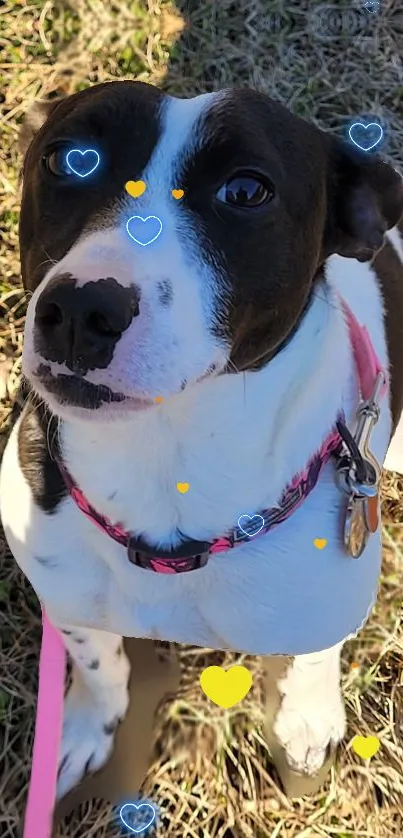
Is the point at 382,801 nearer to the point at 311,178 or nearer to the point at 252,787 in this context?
the point at 252,787

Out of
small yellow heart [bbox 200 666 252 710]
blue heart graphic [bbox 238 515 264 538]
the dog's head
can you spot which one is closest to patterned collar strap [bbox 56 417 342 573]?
blue heart graphic [bbox 238 515 264 538]

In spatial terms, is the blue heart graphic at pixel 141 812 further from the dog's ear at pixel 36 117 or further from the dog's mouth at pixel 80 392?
the dog's ear at pixel 36 117

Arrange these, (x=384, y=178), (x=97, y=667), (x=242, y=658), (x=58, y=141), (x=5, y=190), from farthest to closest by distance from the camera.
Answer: (x=5, y=190) → (x=242, y=658) → (x=97, y=667) → (x=384, y=178) → (x=58, y=141)

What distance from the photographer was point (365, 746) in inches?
113

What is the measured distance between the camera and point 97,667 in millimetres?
2475

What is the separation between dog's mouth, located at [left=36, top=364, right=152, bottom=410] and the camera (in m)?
1.42

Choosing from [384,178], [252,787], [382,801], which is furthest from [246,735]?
[384,178]

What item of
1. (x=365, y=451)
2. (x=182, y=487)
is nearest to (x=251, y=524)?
(x=182, y=487)

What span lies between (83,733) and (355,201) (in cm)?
169

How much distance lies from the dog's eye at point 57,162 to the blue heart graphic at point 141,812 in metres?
1.90

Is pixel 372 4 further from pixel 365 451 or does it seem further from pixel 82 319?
pixel 82 319

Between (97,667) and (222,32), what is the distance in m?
2.51

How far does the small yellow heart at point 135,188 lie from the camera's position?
1489 millimetres

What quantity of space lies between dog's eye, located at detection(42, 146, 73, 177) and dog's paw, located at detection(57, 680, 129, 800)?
1.57 meters
